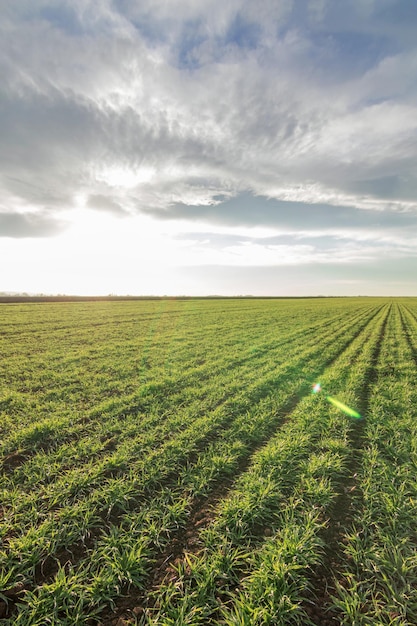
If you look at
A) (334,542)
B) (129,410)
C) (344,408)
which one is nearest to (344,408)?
(344,408)

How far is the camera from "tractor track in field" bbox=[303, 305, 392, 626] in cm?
334

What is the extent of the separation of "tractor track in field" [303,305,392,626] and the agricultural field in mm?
19

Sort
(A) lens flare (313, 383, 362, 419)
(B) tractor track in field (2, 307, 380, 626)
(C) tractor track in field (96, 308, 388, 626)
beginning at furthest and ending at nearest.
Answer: (A) lens flare (313, 383, 362, 419)
(B) tractor track in field (2, 307, 380, 626)
(C) tractor track in field (96, 308, 388, 626)

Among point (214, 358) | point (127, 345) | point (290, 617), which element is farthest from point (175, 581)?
point (127, 345)

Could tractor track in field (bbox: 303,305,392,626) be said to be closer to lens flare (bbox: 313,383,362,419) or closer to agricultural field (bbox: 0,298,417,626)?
agricultural field (bbox: 0,298,417,626)

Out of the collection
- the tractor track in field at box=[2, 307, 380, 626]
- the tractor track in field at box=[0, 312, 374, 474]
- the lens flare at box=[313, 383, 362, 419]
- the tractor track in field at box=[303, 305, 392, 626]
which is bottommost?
the tractor track in field at box=[303, 305, 392, 626]

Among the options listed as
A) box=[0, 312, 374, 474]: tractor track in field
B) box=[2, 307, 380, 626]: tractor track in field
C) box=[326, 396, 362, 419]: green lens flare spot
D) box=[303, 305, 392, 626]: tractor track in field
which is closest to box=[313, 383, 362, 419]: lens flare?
box=[326, 396, 362, 419]: green lens flare spot

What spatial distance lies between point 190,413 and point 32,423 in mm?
4026

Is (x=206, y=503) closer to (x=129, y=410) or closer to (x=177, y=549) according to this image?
(x=177, y=549)

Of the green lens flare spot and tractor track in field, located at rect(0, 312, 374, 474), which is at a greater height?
tractor track in field, located at rect(0, 312, 374, 474)

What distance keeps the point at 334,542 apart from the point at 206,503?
6.33 feet

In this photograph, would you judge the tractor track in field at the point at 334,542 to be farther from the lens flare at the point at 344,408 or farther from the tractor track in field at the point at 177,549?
the lens flare at the point at 344,408

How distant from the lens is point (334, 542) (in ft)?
13.8

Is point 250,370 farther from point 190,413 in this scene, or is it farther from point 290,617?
point 290,617
